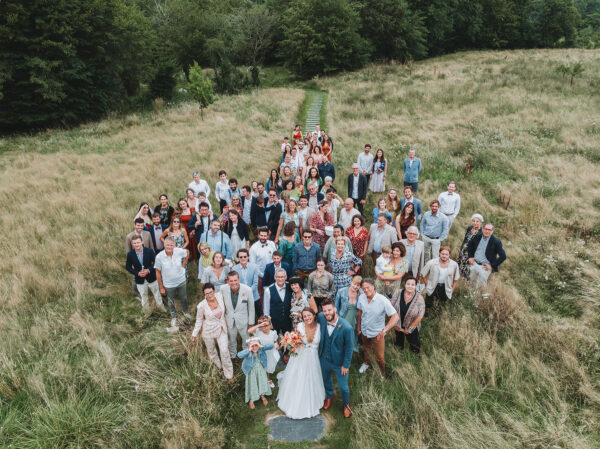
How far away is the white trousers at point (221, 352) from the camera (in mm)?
5418

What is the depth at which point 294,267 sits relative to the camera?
6.52m

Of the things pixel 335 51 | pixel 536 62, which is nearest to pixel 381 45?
pixel 335 51

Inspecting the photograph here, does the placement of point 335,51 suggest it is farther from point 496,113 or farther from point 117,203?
point 117,203

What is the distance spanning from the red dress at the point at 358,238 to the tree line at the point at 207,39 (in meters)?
25.2

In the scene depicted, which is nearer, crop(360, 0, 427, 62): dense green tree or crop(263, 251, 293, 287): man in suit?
crop(263, 251, 293, 287): man in suit

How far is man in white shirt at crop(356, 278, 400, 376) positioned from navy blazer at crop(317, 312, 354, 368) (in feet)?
2.13

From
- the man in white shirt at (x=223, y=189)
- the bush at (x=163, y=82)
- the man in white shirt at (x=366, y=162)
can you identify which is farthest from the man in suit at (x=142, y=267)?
the bush at (x=163, y=82)

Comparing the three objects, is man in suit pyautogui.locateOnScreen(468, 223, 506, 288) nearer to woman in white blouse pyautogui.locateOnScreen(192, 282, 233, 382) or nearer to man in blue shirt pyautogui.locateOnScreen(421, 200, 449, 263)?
man in blue shirt pyautogui.locateOnScreen(421, 200, 449, 263)

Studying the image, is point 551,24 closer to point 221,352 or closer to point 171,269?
point 171,269

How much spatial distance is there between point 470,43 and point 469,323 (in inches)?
2501

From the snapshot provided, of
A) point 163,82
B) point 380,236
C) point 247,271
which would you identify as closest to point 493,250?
point 380,236

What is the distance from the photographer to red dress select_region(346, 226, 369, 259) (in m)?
7.00

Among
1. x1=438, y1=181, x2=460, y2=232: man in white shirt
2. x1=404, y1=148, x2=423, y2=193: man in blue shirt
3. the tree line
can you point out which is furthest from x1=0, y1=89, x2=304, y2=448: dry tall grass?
the tree line

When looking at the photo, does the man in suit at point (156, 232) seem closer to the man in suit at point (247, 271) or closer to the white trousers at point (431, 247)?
the man in suit at point (247, 271)
